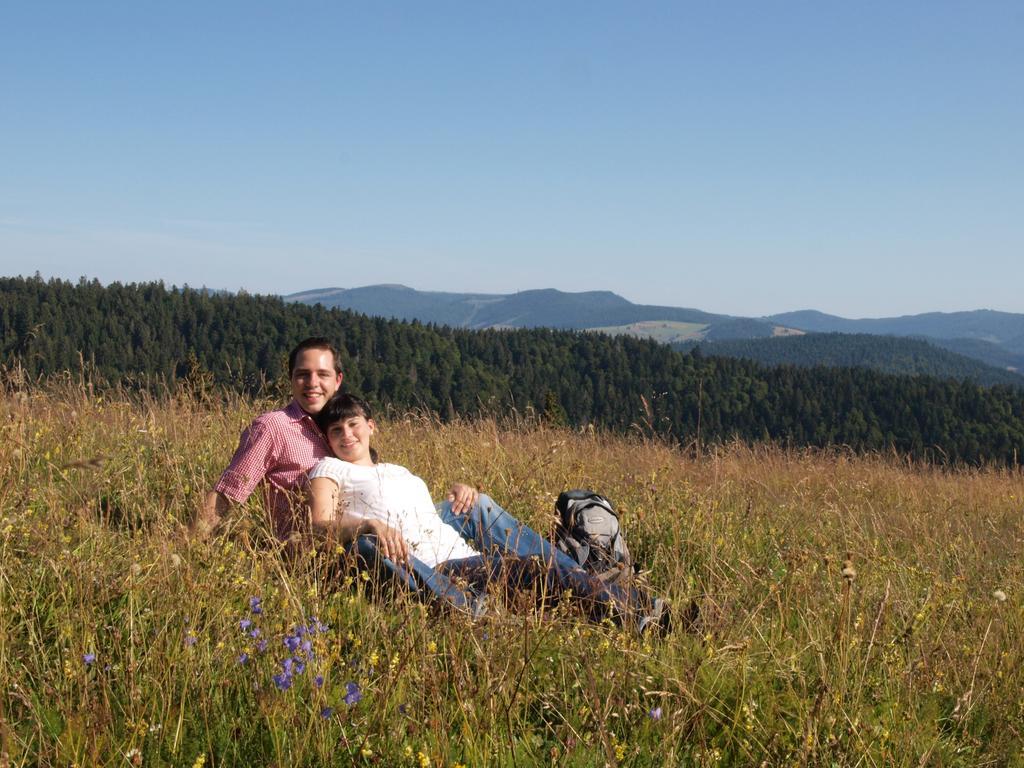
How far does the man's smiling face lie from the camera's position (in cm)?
447

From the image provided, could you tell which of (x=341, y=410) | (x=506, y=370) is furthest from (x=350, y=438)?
(x=506, y=370)

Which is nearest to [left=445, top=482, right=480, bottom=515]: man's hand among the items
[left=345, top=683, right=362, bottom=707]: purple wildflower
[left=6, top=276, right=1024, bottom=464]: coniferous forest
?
[left=345, top=683, right=362, bottom=707]: purple wildflower

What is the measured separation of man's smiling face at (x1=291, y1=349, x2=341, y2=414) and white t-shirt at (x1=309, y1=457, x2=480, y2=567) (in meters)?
0.57

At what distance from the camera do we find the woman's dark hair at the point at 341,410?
414 cm

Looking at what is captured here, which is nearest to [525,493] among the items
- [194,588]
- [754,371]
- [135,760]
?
[194,588]

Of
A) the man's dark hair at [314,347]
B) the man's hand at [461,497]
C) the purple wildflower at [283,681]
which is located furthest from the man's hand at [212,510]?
the purple wildflower at [283,681]

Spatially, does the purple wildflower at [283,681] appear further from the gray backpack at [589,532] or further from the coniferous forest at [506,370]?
the coniferous forest at [506,370]

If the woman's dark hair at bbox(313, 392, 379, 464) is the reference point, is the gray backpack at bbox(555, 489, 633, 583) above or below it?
below

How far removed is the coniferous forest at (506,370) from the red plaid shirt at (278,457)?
64626mm

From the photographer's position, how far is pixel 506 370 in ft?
303

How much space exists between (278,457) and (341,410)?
41 cm

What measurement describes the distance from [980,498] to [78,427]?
26.3 feet

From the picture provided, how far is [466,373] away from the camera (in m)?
86.2

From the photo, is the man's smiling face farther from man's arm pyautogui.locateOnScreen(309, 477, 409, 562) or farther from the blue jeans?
the blue jeans
